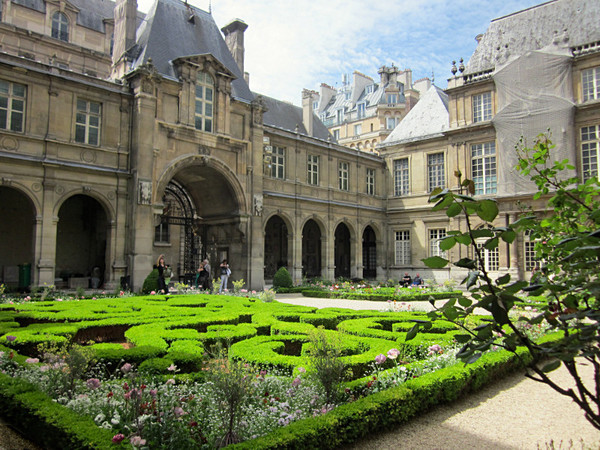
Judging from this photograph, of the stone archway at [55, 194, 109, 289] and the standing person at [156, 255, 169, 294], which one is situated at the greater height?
the stone archway at [55, 194, 109, 289]

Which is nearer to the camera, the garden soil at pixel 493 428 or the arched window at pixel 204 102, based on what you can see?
the garden soil at pixel 493 428

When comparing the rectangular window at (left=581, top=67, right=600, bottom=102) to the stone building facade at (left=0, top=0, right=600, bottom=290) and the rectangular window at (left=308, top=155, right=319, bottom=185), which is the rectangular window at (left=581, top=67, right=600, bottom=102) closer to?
the stone building facade at (left=0, top=0, right=600, bottom=290)

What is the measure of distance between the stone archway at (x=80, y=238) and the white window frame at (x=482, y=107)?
1954cm

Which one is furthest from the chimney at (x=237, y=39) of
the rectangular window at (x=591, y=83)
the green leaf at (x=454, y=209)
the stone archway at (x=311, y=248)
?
the green leaf at (x=454, y=209)

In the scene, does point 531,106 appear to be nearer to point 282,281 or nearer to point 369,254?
point 369,254

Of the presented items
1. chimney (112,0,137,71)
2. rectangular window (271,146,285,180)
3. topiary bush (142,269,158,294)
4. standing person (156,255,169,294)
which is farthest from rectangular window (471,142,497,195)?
chimney (112,0,137,71)

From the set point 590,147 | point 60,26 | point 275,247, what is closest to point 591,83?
point 590,147

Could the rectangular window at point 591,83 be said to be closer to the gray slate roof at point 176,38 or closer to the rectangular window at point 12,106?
the gray slate roof at point 176,38

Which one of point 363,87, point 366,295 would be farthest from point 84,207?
point 363,87

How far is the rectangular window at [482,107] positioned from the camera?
79.0ft

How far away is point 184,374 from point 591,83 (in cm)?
2344

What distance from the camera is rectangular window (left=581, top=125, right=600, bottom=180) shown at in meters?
20.9

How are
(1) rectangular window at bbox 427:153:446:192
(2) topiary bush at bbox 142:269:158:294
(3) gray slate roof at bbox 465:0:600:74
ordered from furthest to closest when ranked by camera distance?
(1) rectangular window at bbox 427:153:446:192, (3) gray slate roof at bbox 465:0:600:74, (2) topiary bush at bbox 142:269:158:294

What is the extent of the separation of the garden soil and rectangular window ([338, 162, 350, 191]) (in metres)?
21.2
